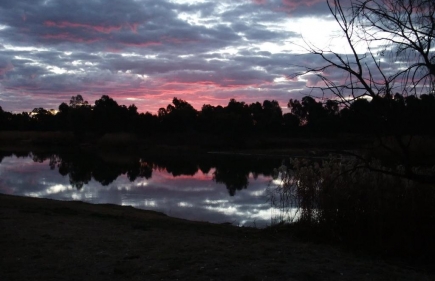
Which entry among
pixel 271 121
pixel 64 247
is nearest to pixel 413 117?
pixel 64 247

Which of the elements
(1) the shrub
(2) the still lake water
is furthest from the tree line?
(1) the shrub

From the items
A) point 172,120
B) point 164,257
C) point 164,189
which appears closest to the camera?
point 164,257

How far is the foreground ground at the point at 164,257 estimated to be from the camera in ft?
18.1

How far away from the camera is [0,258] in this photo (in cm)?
599

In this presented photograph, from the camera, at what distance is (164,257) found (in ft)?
20.6

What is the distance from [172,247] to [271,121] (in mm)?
66556

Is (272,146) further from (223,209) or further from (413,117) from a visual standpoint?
(413,117)

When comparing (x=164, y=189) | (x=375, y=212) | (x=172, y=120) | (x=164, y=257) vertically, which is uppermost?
(x=172, y=120)

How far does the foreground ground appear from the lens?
5.51m

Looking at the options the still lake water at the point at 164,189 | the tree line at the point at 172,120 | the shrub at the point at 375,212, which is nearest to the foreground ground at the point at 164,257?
the shrub at the point at 375,212

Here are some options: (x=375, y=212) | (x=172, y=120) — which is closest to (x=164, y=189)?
(x=375, y=212)

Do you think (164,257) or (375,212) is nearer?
(164,257)

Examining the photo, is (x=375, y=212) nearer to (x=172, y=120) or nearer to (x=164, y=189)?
(x=164, y=189)

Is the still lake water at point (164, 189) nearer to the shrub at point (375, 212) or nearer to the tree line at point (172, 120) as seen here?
the shrub at point (375, 212)
